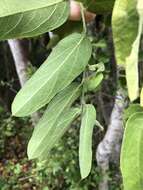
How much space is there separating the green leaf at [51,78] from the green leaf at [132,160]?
0.17 metres

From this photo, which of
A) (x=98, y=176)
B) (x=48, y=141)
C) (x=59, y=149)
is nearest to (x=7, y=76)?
(x=59, y=149)

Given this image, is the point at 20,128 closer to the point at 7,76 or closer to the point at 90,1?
the point at 7,76

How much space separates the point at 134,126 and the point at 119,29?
103 millimetres

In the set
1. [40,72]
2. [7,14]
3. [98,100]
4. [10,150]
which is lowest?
[10,150]

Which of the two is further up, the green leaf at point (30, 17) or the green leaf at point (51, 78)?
the green leaf at point (30, 17)

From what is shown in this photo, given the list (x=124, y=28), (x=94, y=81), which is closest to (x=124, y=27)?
(x=124, y=28)

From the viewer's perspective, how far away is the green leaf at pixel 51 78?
614mm

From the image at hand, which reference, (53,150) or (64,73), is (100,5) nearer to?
(64,73)

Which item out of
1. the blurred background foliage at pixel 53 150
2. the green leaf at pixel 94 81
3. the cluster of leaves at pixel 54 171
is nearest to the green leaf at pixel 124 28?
the green leaf at pixel 94 81

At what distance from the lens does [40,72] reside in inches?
24.5

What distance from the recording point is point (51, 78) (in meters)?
0.62

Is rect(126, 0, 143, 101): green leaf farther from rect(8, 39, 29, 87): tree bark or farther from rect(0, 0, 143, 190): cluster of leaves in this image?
rect(8, 39, 29, 87): tree bark

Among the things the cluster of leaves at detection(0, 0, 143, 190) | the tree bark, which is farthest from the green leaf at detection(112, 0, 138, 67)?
the tree bark

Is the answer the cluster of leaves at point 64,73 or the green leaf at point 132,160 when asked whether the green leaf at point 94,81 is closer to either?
the cluster of leaves at point 64,73
